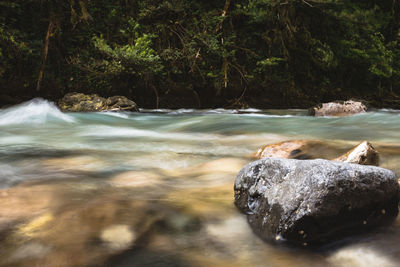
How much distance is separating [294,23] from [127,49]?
5.99 meters

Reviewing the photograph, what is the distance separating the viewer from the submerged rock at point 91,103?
9.23 m

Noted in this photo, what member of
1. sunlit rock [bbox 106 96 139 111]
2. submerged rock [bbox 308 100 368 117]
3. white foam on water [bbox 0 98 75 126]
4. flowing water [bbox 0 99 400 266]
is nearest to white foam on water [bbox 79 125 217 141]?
flowing water [bbox 0 99 400 266]

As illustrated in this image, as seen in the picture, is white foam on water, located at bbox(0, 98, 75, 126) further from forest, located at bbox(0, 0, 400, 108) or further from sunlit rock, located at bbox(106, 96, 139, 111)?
sunlit rock, located at bbox(106, 96, 139, 111)

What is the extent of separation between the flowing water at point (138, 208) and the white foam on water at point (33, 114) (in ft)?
6.90

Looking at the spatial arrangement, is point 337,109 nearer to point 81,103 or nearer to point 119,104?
point 119,104

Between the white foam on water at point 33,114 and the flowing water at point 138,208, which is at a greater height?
the white foam on water at point 33,114

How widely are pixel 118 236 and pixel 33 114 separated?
7271 millimetres

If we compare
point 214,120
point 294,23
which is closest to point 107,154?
point 214,120

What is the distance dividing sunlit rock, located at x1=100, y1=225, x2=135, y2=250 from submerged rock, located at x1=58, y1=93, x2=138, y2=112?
767 centimetres

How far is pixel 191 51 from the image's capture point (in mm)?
10547

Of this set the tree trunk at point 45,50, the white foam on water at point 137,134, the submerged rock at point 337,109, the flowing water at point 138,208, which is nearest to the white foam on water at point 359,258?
the flowing water at point 138,208

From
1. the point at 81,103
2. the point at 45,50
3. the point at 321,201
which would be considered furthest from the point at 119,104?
the point at 321,201

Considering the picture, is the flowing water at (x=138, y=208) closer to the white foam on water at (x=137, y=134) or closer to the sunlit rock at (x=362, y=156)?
the white foam on water at (x=137, y=134)

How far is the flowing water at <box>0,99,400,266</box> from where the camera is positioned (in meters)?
1.62
